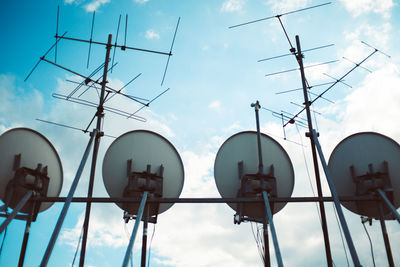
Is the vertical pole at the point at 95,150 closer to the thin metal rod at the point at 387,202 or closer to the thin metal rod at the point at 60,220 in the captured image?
the thin metal rod at the point at 60,220

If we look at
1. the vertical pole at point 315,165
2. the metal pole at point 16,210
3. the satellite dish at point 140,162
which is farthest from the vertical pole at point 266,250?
the metal pole at point 16,210

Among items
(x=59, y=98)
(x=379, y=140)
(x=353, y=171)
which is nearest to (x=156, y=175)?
(x=59, y=98)

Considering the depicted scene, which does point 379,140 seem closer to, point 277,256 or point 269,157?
point 269,157

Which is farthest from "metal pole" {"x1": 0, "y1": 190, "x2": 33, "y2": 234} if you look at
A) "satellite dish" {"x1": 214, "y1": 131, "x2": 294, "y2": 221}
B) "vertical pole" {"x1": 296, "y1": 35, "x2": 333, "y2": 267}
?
"vertical pole" {"x1": 296, "y1": 35, "x2": 333, "y2": 267}

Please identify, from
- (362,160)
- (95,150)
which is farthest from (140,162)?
(362,160)

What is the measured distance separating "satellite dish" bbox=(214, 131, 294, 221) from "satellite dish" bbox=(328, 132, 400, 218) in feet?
5.44

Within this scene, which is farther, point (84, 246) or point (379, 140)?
point (379, 140)

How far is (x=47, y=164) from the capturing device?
11531mm

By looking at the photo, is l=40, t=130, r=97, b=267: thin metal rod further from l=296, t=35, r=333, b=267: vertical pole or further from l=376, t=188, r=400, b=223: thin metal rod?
l=376, t=188, r=400, b=223: thin metal rod

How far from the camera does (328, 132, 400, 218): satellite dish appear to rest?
11.6m

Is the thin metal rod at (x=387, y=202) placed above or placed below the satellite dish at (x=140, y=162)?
below

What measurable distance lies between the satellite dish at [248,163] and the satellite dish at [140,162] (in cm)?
140

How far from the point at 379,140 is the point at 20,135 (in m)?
11.4

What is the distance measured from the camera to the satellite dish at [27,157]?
10.7 m
